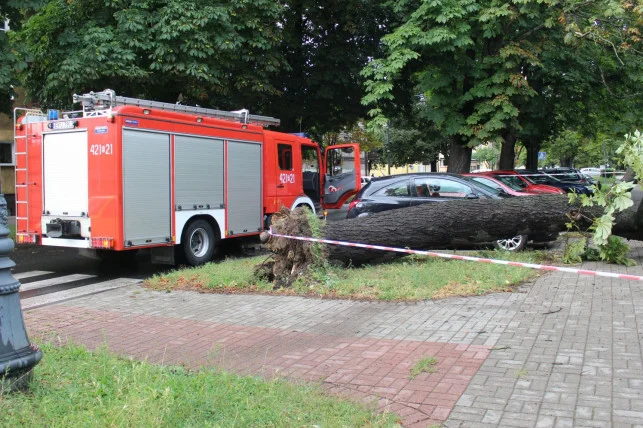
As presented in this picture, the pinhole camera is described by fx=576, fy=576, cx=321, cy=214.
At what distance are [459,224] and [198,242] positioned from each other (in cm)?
517

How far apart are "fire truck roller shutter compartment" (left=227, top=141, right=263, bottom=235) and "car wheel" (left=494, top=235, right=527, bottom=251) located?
5.25m

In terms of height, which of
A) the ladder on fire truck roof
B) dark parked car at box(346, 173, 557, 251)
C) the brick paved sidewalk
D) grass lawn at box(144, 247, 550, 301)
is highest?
the ladder on fire truck roof

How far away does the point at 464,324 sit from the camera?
610 centimetres

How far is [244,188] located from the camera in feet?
41.3

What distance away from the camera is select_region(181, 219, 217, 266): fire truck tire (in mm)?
11055

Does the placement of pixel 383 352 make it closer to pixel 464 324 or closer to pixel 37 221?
pixel 464 324

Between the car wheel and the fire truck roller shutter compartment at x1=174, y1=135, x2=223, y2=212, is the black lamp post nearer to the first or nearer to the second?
the fire truck roller shutter compartment at x1=174, y1=135, x2=223, y2=212

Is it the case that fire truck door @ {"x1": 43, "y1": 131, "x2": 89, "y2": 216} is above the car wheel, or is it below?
above

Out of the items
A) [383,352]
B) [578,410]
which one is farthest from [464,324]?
[578,410]

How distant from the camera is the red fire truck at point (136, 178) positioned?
9.70 metres

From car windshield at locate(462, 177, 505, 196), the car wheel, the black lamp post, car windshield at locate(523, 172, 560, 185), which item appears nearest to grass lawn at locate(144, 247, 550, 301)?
the car wheel

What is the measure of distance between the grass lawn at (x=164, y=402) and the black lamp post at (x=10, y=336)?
0.41ft

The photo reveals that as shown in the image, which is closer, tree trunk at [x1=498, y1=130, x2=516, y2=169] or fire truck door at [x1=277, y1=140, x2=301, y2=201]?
fire truck door at [x1=277, y1=140, x2=301, y2=201]

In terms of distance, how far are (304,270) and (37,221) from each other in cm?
545
